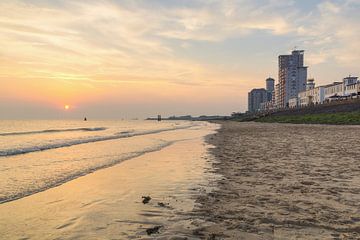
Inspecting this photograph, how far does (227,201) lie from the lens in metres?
8.07

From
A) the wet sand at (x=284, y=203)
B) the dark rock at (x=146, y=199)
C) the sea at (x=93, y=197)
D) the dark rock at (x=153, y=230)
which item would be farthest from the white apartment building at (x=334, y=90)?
the dark rock at (x=153, y=230)

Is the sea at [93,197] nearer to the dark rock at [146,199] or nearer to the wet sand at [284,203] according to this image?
the dark rock at [146,199]

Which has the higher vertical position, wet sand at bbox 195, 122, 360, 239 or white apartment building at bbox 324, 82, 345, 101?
white apartment building at bbox 324, 82, 345, 101

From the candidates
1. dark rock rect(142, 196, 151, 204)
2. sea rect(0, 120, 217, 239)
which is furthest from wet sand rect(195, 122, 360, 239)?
dark rock rect(142, 196, 151, 204)

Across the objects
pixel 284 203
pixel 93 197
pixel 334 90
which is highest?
pixel 334 90

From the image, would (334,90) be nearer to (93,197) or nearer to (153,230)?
(93,197)

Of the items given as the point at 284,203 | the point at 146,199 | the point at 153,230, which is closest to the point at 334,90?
the point at 284,203

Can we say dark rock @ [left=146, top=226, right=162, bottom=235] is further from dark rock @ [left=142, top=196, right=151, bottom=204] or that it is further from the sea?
dark rock @ [left=142, top=196, right=151, bottom=204]

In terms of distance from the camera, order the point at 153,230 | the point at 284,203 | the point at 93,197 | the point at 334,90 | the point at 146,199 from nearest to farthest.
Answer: the point at 153,230 → the point at 284,203 → the point at 146,199 → the point at 93,197 → the point at 334,90

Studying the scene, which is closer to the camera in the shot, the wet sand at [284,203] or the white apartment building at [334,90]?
the wet sand at [284,203]

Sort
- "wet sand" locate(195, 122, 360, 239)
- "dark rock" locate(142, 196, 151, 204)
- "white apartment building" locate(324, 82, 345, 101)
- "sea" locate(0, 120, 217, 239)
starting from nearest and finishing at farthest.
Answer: "wet sand" locate(195, 122, 360, 239) < "sea" locate(0, 120, 217, 239) < "dark rock" locate(142, 196, 151, 204) < "white apartment building" locate(324, 82, 345, 101)

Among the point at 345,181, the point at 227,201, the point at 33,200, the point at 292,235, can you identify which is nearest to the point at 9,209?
the point at 33,200

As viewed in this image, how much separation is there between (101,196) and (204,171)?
16.2ft

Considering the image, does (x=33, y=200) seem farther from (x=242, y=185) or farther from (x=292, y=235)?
(x=292, y=235)
